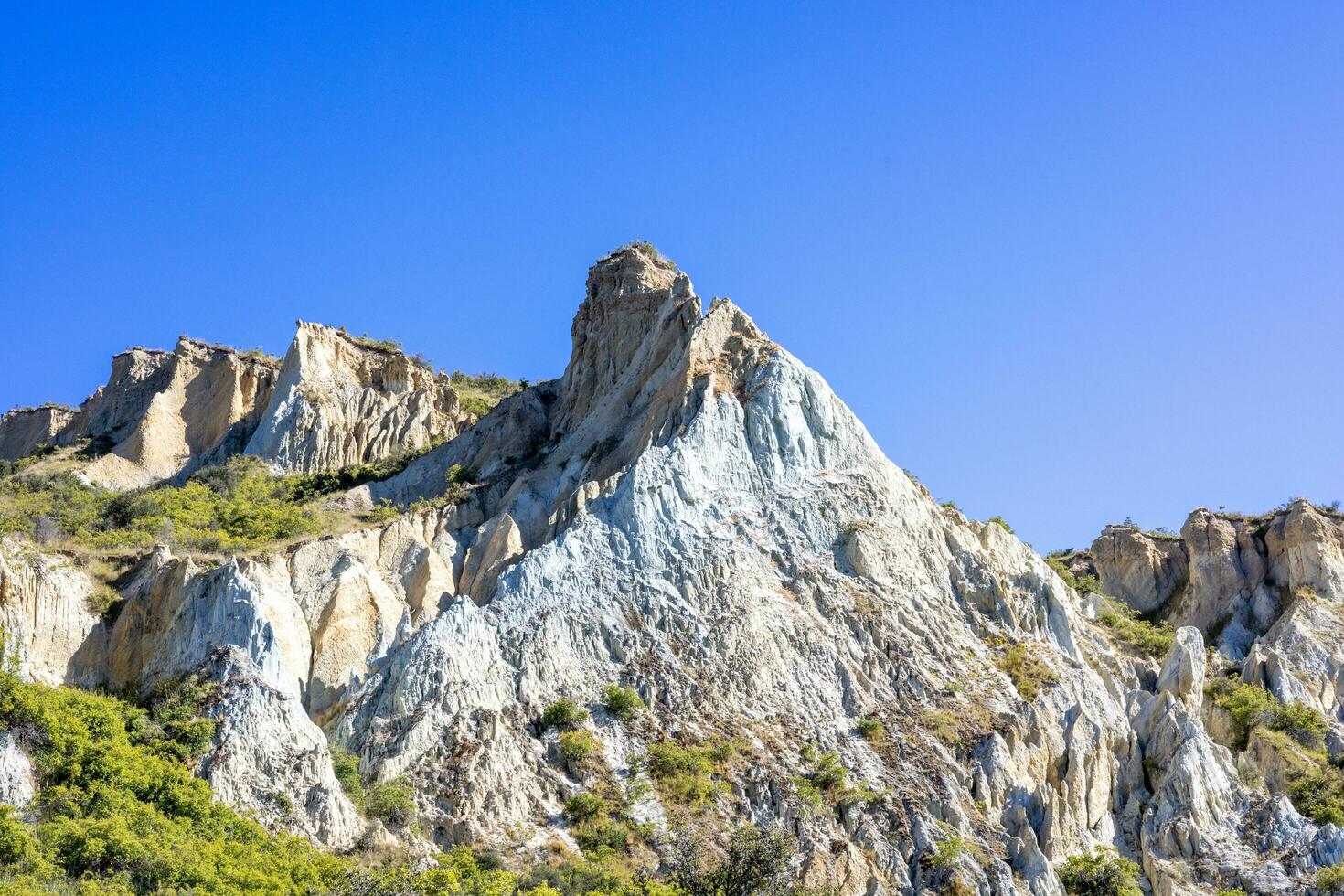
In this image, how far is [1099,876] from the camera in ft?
130

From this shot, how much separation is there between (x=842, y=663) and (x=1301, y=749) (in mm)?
15471

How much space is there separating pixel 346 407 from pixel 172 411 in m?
9.41

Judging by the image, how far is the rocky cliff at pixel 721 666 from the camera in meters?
39.1

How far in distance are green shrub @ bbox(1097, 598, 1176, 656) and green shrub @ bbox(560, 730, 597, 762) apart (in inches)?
897

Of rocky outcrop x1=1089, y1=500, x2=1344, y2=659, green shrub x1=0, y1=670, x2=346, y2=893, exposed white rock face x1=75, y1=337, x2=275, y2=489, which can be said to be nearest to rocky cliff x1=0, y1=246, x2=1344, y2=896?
green shrub x1=0, y1=670, x2=346, y2=893

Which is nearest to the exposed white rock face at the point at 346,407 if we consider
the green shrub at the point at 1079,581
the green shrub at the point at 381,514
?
the green shrub at the point at 381,514

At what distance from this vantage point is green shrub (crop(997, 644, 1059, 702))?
149 feet

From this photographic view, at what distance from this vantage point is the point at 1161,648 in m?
55.3

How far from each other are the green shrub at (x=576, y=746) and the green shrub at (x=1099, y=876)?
12.9 meters

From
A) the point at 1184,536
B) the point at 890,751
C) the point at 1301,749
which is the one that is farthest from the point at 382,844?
the point at 1184,536

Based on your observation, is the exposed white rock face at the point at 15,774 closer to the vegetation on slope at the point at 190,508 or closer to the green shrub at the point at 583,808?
the vegetation on slope at the point at 190,508

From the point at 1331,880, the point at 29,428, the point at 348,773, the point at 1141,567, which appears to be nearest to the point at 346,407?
Result: the point at 29,428

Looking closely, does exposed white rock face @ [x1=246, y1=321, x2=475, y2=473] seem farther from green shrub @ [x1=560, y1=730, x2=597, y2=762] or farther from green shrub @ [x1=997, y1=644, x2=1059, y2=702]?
green shrub @ [x1=997, y1=644, x2=1059, y2=702]

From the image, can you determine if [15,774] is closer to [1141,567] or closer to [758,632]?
[758,632]
